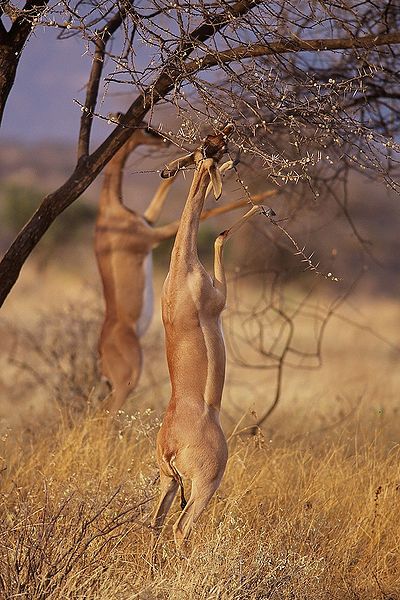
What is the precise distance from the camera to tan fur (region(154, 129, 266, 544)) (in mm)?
4867

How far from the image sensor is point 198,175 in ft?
16.4

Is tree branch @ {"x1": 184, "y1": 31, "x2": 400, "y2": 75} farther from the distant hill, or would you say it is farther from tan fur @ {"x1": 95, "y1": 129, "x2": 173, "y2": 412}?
tan fur @ {"x1": 95, "y1": 129, "x2": 173, "y2": 412}

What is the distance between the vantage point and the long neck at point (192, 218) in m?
4.93

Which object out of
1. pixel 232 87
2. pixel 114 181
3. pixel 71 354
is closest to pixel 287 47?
pixel 232 87

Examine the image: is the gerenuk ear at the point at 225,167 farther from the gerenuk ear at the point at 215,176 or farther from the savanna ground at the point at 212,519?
the savanna ground at the point at 212,519

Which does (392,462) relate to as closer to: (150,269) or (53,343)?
(150,269)

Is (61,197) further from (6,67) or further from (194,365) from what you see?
(194,365)

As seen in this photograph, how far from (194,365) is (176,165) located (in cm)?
97

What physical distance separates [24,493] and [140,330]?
3376 millimetres

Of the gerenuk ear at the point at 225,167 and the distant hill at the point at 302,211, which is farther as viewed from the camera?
the distant hill at the point at 302,211

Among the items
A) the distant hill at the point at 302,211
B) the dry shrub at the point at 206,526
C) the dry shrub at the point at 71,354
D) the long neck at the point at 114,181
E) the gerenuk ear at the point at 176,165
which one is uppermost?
the distant hill at the point at 302,211

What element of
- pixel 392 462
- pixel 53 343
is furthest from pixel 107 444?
pixel 53 343

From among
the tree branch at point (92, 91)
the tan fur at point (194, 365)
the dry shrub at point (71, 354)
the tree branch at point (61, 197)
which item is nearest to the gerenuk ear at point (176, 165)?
the tan fur at point (194, 365)

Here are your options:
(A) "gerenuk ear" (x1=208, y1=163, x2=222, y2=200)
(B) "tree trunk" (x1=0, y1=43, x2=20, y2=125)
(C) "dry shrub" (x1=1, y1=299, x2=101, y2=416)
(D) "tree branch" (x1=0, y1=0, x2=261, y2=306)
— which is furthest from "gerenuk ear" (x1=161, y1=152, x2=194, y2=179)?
(C) "dry shrub" (x1=1, y1=299, x2=101, y2=416)
